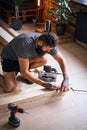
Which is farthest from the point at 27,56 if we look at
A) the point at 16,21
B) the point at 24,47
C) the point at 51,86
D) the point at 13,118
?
the point at 16,21

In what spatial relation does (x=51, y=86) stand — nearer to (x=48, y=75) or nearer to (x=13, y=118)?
Result: (x=48, y=75)

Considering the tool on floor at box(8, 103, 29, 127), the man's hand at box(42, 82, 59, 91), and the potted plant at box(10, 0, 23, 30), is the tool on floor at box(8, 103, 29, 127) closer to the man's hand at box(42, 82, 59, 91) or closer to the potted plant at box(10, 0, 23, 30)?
the man's hand at box(42, 82, 59, 91)

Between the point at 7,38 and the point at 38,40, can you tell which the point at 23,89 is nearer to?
the point at 38,40

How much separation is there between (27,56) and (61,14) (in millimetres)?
1972

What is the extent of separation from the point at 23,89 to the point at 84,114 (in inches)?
27.3

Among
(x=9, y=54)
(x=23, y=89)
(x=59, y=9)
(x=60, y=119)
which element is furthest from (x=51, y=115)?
(x=59, y=9)

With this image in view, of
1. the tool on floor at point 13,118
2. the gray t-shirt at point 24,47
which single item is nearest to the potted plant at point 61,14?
the gray t-shirt at point 24,47

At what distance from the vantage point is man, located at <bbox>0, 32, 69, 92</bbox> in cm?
212

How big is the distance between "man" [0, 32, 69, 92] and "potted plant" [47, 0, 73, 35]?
157 cm

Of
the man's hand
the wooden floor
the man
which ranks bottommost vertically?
the wooden floor

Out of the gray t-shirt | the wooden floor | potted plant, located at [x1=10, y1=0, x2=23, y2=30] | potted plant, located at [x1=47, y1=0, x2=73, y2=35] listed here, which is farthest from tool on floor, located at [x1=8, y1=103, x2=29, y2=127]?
potted plant, located at [x1=10, y1=0, x2=23, y2=30]

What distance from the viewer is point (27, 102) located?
2.43 meters

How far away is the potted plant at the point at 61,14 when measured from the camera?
395 centimetres

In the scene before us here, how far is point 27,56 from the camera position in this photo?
7.34 ft
